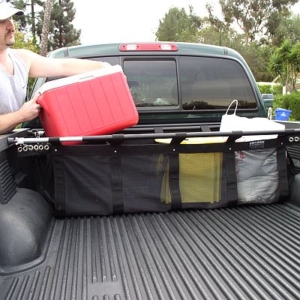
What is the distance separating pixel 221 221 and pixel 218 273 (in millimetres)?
761

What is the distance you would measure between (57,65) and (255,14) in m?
52.3

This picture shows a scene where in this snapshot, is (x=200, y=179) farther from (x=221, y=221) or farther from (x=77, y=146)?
(x=77, y=146)

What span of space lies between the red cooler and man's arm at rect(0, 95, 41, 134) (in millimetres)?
50

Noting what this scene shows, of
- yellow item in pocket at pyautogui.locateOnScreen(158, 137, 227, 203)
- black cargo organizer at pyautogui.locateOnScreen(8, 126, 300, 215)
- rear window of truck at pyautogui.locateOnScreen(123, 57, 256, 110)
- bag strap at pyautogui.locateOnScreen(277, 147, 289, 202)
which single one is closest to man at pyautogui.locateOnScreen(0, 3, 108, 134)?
black cargo organizer at pyautogui.locateOnScreen(8, 126, 300, 215)

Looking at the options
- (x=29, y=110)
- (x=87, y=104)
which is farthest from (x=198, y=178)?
(x=29, y=110)

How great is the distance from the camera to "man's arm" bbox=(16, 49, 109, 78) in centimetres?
313

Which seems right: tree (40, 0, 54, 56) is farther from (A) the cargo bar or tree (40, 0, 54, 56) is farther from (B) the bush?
(A) the cargo bar

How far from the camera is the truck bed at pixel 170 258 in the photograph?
5.92ft

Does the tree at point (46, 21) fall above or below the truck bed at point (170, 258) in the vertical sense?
above

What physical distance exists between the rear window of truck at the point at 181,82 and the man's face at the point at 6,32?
1.00 metres

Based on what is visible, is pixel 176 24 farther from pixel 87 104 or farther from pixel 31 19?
pixel 87 104

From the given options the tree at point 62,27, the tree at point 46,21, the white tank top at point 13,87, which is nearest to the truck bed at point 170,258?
the white tank top at point 13,87

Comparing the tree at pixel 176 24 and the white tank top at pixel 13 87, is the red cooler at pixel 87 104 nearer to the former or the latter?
the white tank top at pixel 13 87

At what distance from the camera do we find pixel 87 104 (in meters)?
2.67
